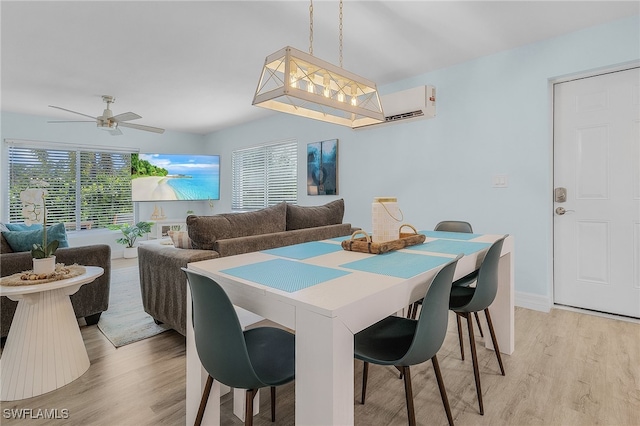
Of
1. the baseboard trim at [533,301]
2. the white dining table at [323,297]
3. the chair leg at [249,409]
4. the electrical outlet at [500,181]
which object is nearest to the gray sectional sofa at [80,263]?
the white dining table at [323,297]

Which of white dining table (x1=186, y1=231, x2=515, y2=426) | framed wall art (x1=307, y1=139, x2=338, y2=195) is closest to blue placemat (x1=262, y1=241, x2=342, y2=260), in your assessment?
white dining table (x1=186, y1=231, x2=515, y2=426)

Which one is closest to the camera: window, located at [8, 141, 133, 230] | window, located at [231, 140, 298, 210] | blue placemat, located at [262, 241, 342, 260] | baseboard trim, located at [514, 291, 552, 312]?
blue placemat, located at [262, 241, 342, 260]

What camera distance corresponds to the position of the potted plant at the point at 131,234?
18.7 ft

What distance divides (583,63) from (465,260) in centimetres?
236

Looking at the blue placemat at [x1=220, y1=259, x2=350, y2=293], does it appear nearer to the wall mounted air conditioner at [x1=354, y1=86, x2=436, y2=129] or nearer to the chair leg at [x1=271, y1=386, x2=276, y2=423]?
the chair leg at [x1=271, y1=386, x2=276, y2=423]

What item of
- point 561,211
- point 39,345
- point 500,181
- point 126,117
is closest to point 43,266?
point 39,345

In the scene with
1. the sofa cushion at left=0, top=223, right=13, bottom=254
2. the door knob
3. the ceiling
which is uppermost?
the ceiling

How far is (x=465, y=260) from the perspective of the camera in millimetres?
1559

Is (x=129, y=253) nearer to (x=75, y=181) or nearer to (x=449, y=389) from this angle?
(x=75, y=181)

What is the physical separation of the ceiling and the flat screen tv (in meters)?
2.15

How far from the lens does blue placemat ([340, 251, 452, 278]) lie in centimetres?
127

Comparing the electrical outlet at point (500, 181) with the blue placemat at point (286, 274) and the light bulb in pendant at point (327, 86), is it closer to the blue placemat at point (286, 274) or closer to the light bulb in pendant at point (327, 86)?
the light bulb in pendant at point (327, 86)

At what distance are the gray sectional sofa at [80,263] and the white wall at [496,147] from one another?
9.47 feet

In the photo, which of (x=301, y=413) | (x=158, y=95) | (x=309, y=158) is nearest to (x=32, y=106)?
(x=158, y=95)
